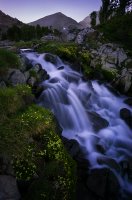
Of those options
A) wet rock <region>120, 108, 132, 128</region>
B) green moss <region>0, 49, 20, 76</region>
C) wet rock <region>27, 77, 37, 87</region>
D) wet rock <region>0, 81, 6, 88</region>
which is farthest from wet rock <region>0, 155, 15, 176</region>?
wet rock <region>120, 108, 132, 128</region>

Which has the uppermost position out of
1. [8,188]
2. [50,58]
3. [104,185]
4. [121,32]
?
[121,32]

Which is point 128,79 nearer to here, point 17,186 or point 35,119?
point 35,119

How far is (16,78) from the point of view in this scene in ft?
46.2

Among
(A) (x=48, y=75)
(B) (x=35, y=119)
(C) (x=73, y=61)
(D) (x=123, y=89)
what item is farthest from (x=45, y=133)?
(C) (x=73, y=61)

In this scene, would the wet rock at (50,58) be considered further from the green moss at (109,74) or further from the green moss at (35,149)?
the green moss at (35,149)

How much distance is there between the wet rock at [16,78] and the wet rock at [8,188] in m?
6.69

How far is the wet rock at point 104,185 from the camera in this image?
1010cm

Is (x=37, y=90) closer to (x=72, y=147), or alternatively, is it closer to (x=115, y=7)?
(x=72, y=147)

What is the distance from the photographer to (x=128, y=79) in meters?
20.3

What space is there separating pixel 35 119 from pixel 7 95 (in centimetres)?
148

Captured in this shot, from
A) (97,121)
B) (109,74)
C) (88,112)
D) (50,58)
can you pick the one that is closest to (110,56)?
(109,74)

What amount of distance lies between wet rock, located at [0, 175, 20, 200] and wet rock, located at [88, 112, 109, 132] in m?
7.30

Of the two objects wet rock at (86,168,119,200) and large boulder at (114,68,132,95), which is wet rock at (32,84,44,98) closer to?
wet rock at (86,168,119,200)

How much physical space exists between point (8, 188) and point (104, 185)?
4.11 m
